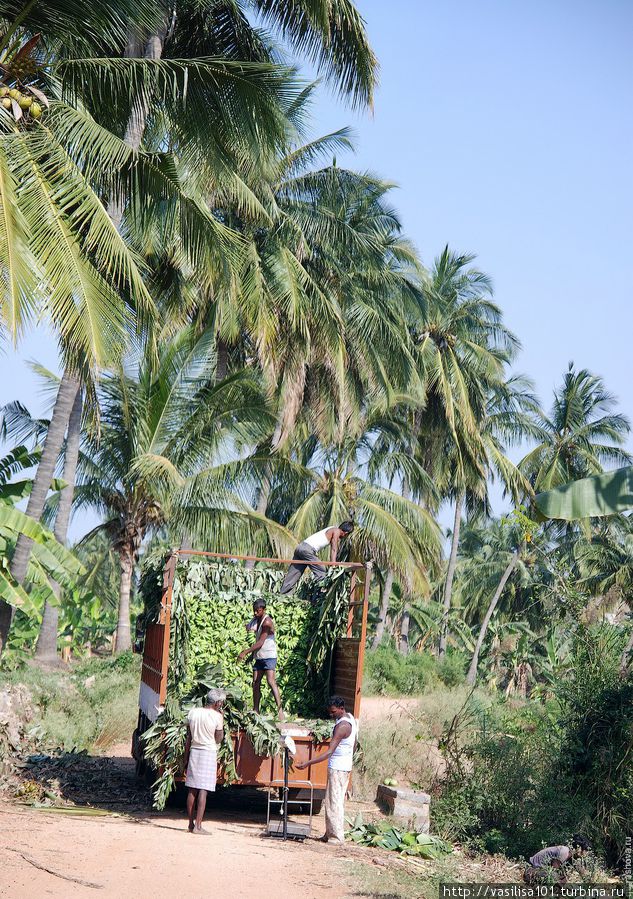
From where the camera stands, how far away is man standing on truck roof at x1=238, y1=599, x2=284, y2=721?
10.9 m

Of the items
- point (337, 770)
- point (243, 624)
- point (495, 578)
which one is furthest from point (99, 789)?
point (495, 578)

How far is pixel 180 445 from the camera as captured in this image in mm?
20500

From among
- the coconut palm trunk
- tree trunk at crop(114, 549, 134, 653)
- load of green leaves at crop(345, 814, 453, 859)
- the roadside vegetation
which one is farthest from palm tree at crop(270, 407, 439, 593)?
load of green leaves at crop(345, 814, 453, 859)

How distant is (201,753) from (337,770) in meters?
Answer: 1.40

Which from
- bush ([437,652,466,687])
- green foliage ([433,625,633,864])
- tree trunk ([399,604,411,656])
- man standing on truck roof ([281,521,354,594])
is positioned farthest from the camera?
tree trunk ([399,604,411,656])

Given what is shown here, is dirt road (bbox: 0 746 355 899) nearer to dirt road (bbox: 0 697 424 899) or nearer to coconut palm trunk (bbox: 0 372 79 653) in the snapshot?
dirt road (bbox: 0 697 424 899)

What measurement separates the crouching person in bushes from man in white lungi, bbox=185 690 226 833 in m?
3.12

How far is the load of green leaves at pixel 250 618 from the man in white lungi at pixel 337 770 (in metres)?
1.82

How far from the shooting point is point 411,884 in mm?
8438

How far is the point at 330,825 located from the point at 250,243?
13064mm

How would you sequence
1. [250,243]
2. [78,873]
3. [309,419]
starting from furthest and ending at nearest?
[309,419] < [250,243] < [78,873]

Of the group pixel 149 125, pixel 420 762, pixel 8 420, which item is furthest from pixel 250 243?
pixel 420 762

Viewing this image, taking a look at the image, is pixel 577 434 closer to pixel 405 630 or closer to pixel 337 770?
pixel 405 630

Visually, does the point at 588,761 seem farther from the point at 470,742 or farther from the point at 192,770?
the point at 192,770
